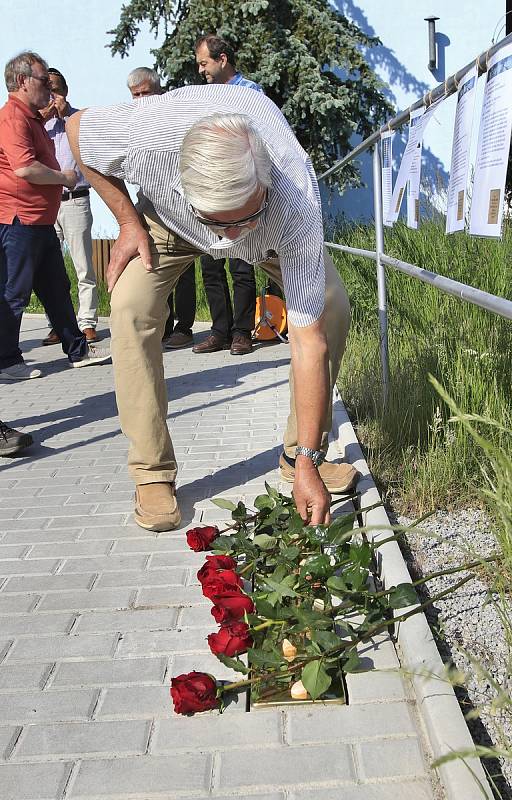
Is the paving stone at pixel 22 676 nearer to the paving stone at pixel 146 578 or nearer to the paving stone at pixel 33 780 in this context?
the paving stone at pixel 33 780

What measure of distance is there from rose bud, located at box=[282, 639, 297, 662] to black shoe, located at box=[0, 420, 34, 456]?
2.84 meters

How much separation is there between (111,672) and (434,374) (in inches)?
83.4

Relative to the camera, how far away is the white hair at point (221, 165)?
2.42m

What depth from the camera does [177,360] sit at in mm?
7680

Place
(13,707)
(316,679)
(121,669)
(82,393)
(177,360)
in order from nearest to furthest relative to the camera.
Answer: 1. (316,679)
2. (13,707)
3. (121,669)
4. (82,393)
5. (177,360)

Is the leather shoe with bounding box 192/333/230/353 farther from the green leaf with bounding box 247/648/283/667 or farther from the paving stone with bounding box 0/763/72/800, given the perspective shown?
the paving stone with bounding box 0/763/72/800

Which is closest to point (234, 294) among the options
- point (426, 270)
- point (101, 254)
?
point (426, 270)

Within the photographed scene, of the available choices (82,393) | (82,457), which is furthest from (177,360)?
(82,457)

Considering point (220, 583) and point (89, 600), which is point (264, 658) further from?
point (89, 600)

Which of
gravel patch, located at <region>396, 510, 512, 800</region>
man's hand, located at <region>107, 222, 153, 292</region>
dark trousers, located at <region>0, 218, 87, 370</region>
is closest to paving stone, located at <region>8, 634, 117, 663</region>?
gravel patch, located at <region>396, 510, 512, 800</region>

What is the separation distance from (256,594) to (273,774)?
69 cm

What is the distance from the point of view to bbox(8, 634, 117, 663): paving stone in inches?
104

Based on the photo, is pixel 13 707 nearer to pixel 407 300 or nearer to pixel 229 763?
pixel 229 763

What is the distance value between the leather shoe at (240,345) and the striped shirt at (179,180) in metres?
4.45
